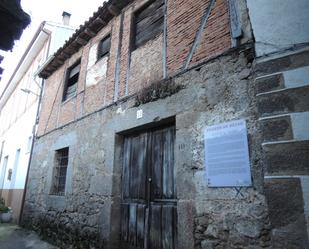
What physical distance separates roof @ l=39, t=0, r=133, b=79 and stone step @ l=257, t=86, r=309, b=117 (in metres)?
4.02

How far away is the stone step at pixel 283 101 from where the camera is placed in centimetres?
Result: 232

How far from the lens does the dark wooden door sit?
3.63 metres

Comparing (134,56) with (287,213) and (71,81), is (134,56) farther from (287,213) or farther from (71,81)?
(287,213)

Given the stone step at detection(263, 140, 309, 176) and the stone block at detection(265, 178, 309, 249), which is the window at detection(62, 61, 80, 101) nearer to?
the stone step at detection(263, 140, 309, 176)

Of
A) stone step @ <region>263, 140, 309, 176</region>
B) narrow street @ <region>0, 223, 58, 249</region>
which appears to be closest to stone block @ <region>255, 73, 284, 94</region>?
stone step @ <region>263, 140, 309, 176</region>

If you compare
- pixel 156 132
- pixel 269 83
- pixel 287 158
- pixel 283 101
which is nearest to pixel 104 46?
pixel 156 132

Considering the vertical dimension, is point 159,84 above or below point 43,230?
above

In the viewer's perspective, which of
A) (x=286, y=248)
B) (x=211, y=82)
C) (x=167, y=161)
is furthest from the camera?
(x=167, y=161)

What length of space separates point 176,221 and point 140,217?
0.77 m

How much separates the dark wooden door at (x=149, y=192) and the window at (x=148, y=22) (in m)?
1.84

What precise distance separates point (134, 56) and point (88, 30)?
88.4 inches

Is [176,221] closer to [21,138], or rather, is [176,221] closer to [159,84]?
[159,84]

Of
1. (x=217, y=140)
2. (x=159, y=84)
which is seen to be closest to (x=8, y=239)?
(x=159, y=84)

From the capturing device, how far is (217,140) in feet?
10.1
